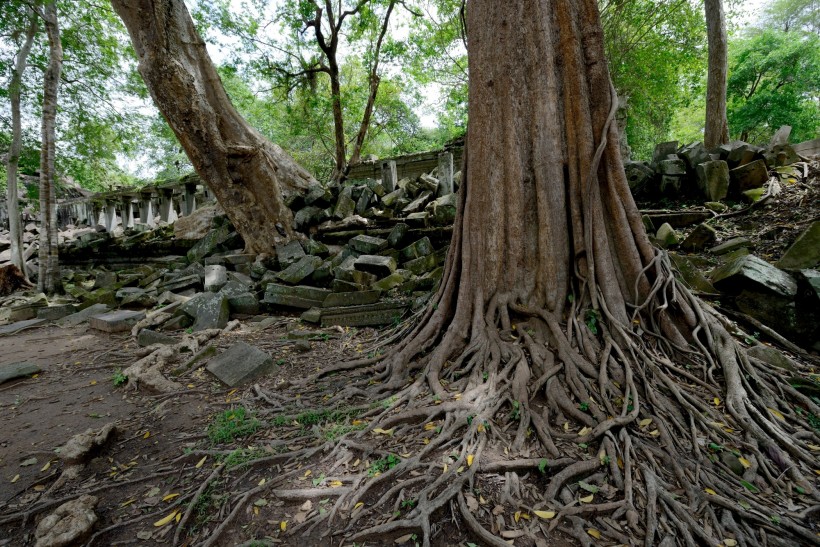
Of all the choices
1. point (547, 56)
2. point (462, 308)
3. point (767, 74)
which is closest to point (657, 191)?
point (547, 56)

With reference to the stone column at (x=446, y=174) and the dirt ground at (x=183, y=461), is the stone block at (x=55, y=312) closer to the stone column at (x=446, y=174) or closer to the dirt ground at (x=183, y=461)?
the dirt ground at (x=183, y=461)

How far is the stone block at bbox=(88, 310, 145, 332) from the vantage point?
220 inches

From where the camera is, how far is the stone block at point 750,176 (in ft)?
18.0

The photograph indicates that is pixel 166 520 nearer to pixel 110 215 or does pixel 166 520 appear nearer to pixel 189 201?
pixel 189 201

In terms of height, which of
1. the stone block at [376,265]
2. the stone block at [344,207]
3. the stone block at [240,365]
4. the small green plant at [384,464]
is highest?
the stone block at [344,207]

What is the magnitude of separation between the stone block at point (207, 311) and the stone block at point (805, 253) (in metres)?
6.30

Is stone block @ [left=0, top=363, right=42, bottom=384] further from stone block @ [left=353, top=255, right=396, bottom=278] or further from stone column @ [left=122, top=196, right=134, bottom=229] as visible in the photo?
stone column @ [left=122, top=196, right=134, bottom=229]

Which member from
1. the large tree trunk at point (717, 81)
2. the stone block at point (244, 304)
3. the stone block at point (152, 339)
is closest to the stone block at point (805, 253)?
the large tree trunk at point (717, 81)

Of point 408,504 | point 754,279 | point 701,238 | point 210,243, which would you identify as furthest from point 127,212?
point 754,279

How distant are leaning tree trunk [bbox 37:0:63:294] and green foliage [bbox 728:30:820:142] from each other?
21.9 metres

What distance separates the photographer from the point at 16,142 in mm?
10477

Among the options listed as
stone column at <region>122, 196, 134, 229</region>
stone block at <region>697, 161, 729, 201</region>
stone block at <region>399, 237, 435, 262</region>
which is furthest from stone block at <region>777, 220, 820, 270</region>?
stone column at <region>122, 196, 134, 229</region>

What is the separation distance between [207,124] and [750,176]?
8990 millimetres

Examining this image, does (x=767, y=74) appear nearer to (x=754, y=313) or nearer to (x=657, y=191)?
(x=657, y=191)
